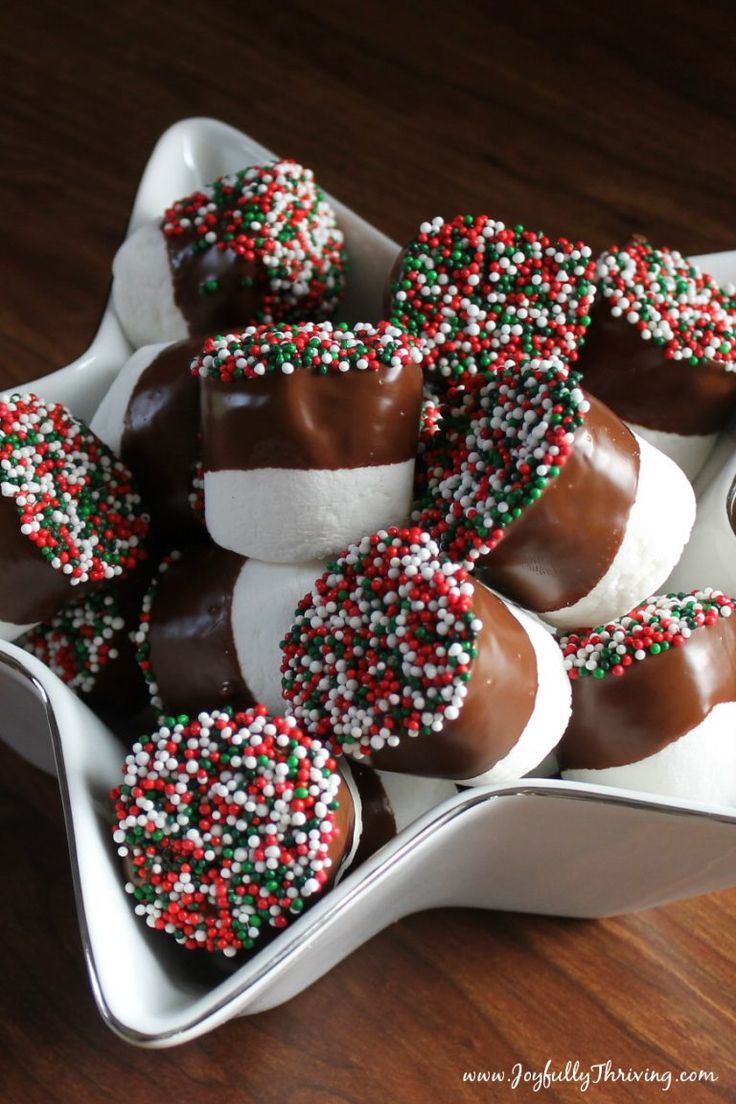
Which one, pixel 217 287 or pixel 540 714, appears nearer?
pixel 540 714

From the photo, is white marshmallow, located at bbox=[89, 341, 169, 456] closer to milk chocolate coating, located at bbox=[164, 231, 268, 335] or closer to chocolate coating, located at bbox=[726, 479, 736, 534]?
milk chocolate coating, located at bbox=[164, 231, 268, 335]

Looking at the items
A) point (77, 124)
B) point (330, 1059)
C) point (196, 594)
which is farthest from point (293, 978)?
point (77, 124)

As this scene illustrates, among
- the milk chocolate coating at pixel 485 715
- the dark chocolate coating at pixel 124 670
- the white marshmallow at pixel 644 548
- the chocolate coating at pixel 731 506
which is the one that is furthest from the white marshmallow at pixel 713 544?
the dark chocolate coating at pixel 124 670

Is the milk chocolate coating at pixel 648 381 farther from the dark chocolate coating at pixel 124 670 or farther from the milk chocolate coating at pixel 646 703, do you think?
the dark chocolate coating at pixel 124 670

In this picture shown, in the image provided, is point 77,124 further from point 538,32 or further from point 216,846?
point 216,846

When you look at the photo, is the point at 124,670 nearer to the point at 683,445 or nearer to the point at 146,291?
the point at 146,291

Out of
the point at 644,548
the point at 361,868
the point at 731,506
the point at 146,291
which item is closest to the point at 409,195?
the point at 146,291

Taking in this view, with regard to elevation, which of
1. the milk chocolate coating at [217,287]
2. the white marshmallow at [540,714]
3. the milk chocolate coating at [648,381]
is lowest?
the white marshmallow at [540,714]
